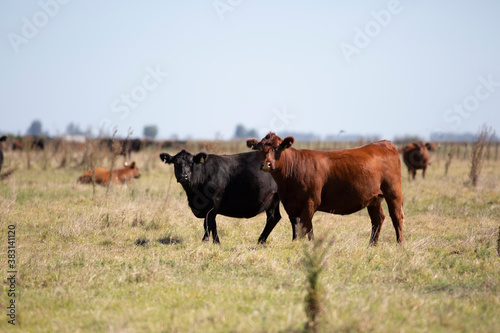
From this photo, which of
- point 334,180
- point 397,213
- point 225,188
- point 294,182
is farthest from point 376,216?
point 225,188

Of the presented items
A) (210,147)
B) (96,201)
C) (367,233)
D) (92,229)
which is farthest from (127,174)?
(367,233)

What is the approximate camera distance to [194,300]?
5129 mm

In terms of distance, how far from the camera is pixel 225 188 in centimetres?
857

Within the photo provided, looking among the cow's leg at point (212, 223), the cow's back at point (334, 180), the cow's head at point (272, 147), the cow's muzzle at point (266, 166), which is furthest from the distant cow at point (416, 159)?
the cow's muzzle at point (266, 166)

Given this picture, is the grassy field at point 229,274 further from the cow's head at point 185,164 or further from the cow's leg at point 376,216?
the cow's head at point 185,164

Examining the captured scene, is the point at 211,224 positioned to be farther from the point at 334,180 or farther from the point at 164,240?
the point at 334,180

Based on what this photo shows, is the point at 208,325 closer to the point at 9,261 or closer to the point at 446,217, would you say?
the point at 9,261

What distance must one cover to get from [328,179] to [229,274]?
2436mm

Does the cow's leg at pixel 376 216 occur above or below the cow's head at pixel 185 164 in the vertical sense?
below

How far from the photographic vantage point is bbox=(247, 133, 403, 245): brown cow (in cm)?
752

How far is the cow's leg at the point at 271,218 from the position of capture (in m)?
8.35

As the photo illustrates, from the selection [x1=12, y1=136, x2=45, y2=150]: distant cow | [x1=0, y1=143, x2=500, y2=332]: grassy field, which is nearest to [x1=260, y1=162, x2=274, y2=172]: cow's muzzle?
[x1=0, y1=143, x2=500, y2=332]: grassy field

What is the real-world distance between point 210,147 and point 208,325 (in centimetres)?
1154

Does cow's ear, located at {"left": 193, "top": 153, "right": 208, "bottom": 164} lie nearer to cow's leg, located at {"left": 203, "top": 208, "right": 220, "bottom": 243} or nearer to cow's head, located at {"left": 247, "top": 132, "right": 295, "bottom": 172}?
cow's leg, located at {"left": 203, "top": 208, "right": 220, "bottom": 243}
